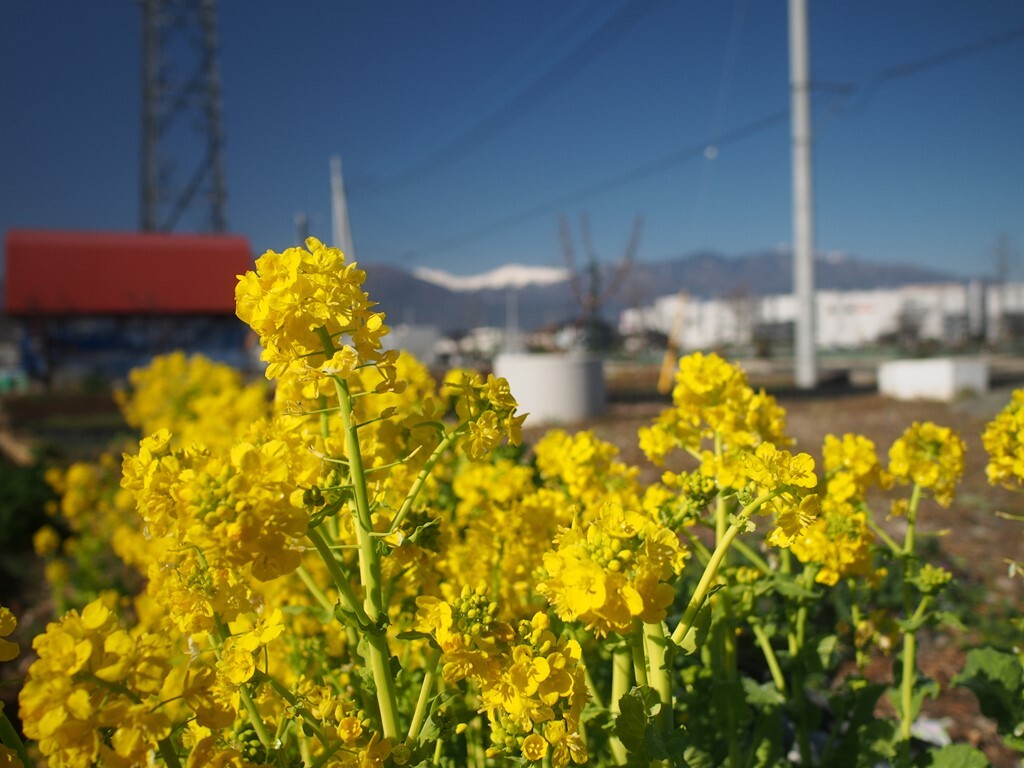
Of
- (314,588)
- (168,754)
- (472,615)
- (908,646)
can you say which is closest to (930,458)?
(908,646)

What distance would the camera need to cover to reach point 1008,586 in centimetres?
403

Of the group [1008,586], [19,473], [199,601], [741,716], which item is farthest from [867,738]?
[19,473]

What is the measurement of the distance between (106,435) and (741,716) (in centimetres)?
1255

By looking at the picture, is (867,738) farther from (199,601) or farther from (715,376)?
(199,601)

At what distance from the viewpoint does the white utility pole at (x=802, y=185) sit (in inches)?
590

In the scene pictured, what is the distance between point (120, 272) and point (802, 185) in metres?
25.5

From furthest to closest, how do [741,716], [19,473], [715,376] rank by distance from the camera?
[19,473], [715,376], [741,716]

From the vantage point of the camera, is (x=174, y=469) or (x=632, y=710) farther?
(x=632, y=710)

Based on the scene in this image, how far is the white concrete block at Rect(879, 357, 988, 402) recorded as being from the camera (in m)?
12.6

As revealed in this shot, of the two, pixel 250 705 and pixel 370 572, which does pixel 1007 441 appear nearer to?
pixel 370 572

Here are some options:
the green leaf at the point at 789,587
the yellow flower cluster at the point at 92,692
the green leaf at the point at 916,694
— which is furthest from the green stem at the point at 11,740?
the green leaf at the point at 916,694

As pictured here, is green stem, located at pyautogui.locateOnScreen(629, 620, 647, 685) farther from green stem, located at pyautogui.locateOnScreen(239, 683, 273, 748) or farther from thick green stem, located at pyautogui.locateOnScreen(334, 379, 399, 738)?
green stem, located at pyautogui.locateOnScreen(239, 683, 273, 748)

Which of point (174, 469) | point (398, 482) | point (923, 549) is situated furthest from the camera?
point (923, 549)

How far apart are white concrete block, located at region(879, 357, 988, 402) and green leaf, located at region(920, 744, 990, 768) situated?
1238 cm
